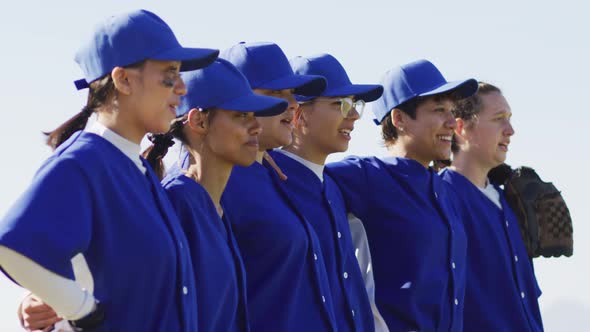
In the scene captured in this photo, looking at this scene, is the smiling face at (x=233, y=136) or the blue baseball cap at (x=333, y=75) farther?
the blue baseball cap at (x=333, y=75)

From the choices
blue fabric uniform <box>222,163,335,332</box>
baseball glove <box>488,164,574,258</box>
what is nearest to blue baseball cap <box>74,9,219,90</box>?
blue fabric uniform <box>222,163,335,332</box>

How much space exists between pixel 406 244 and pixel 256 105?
166 centimetres

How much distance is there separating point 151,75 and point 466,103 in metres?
3.50

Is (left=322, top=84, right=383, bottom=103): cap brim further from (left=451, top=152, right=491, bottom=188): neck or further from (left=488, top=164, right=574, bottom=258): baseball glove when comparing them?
(left=488, top=164, right=574, bottom=258): baseball glove

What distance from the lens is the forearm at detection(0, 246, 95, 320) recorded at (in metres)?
4.84

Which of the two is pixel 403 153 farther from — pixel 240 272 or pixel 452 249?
pixel 240 272

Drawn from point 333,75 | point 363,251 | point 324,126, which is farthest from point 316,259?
point 333,75

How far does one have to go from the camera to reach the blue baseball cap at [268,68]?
6.70 metres

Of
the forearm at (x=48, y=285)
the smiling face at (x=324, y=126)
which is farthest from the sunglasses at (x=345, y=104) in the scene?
the forearm at (x=48, y=285)

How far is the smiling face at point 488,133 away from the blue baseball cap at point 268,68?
5.96ft

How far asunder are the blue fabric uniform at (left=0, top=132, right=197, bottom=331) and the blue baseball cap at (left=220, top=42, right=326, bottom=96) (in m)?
1.47

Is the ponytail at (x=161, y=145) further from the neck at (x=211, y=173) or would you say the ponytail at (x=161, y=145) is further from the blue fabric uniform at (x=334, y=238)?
the blue fabric uniform at (x=334, y=238)

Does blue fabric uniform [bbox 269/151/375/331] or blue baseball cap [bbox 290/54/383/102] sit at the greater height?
blue baseball cap [bbox 290/54/383/102]

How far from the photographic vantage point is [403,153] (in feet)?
25.5
